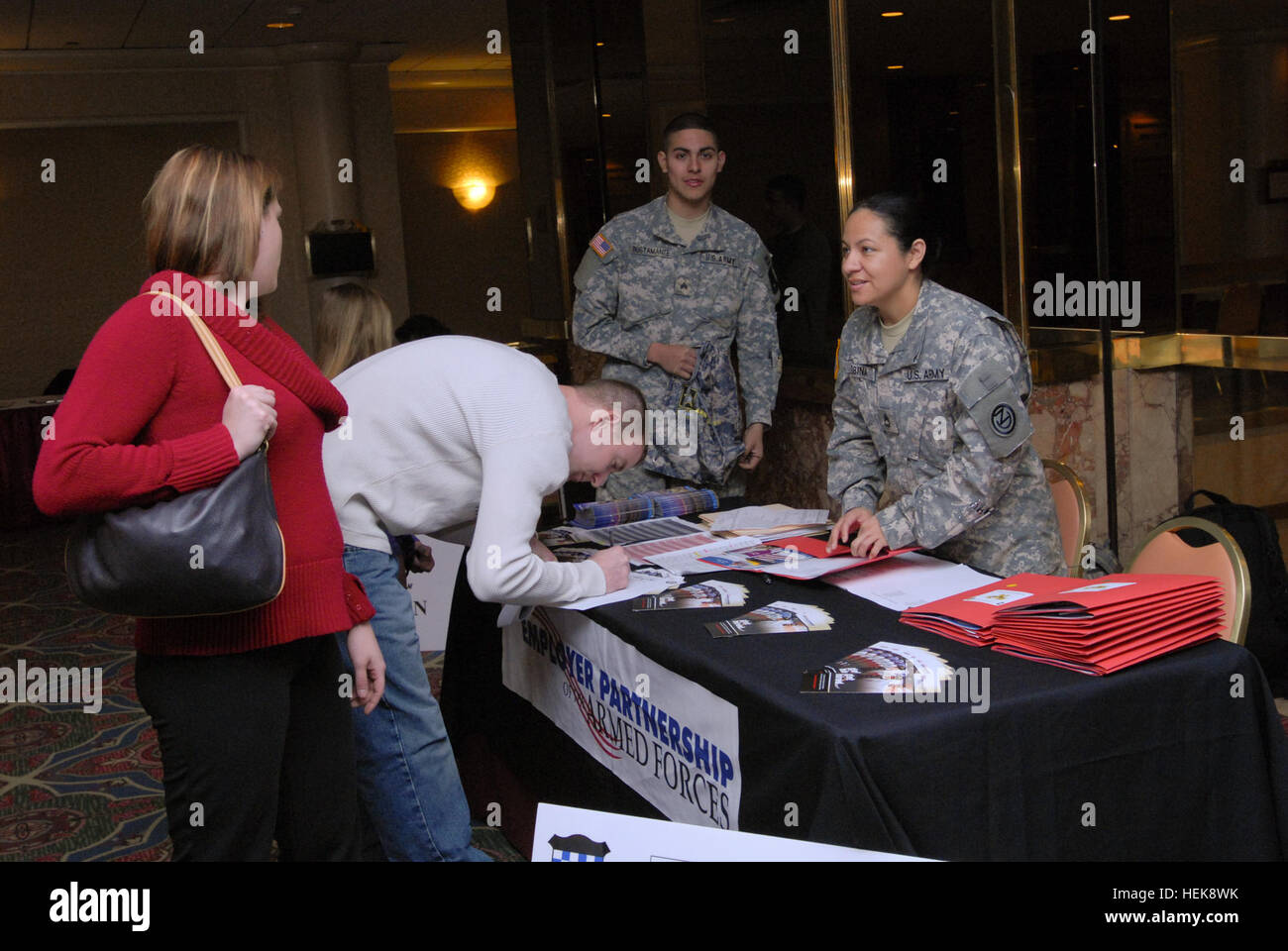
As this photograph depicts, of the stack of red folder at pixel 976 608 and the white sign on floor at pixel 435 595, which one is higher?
the stack of red folder at pixel 976 608

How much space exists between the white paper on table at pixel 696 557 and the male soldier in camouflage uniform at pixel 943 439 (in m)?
0.24

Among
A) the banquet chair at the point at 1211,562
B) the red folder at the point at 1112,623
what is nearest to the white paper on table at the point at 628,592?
the red folder at the point at 1112,623

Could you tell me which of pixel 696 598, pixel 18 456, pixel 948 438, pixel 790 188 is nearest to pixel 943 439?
pixel 948 438

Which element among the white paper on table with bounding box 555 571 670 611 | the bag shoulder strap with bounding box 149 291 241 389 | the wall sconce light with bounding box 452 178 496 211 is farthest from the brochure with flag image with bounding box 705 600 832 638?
the wall sconce light with bounding box 452 178 496 211

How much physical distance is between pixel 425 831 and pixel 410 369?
817 millimetres

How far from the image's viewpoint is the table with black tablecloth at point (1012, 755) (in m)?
1.41

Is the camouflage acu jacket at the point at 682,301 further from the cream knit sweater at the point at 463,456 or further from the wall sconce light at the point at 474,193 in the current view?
the wall sconce light at the point at 474,193

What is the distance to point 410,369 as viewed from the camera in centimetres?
194

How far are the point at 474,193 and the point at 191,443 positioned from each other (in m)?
11.4

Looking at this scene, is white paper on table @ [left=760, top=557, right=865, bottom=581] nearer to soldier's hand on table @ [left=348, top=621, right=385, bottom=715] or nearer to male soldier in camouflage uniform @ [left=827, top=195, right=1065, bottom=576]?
male soldier in camouflage uniform @ [left=827, top=195, right=1065, bottom=576]

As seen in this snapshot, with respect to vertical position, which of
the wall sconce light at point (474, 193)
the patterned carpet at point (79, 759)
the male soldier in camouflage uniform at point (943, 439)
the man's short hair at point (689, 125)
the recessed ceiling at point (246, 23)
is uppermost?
the recessed ceiling at point (246, 23)

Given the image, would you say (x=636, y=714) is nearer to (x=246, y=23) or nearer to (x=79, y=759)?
(x=79, y=759)

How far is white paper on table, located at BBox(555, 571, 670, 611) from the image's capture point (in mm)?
2031

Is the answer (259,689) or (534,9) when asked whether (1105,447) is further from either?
(534,9)
